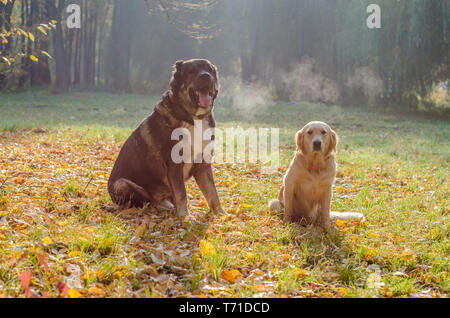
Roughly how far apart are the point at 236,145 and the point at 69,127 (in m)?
4.65

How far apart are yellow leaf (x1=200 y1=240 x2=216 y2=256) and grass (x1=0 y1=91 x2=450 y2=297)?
0.04 feet

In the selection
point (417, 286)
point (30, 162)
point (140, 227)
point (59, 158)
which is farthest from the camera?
point (59, 158)

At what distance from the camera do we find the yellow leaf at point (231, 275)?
→ 258 cm

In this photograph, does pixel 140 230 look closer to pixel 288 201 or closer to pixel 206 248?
pixel 206 248

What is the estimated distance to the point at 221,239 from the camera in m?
3.30

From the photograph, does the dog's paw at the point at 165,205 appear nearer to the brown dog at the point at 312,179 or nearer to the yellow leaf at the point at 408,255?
the brown dog at the point at 312,179

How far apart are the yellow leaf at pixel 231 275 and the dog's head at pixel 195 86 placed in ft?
5.70

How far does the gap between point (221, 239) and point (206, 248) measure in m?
0.35

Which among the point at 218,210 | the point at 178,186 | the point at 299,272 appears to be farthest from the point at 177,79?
the point at 299,272

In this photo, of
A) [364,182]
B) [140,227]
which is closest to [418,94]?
[364,182]

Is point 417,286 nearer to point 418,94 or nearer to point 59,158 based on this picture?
point 59,158

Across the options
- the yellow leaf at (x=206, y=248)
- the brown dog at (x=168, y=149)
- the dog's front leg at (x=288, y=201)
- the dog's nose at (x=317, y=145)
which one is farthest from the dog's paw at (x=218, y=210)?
the dog's nose at (x=317, y=145)

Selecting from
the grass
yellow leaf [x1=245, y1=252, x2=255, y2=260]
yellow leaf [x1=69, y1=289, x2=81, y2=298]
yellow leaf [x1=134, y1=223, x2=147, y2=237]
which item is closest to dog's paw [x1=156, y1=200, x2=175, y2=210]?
the grass

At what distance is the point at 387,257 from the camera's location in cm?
307
